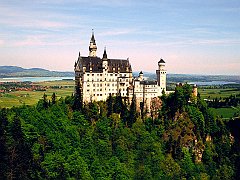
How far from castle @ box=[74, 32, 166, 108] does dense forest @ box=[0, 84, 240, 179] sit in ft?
9.85

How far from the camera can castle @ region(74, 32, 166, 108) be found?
320 ft

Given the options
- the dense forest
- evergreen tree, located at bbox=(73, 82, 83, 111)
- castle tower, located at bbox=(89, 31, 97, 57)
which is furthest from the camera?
castle tower, located at bbox=(89, 31, 97, 57)

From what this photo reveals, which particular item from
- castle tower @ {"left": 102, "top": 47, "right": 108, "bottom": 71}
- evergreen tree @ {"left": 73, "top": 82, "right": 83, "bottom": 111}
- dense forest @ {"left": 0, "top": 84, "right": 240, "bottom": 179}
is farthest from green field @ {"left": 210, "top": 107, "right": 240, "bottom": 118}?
evergreen tree @ {"left": 73, "top": 82, "right": 83, "bottom": 111}

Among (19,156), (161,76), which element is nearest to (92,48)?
(161,76)

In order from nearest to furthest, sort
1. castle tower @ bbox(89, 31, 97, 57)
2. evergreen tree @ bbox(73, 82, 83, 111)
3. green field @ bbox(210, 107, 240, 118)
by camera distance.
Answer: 1. evergreen tree @ bbox(73, 82, 83, 111)
2. castle tower @ bbox(89, 31, 97, 57)
3. green field @ bbox(210, 107, 240, 118)

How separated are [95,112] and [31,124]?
Answer: 55.6 feet

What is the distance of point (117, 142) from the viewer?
9081 centimetres

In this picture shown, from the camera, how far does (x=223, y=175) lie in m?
96.8

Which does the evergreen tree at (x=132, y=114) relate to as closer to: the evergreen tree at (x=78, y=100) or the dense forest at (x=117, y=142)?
the dense forest at (x=117, y=142)

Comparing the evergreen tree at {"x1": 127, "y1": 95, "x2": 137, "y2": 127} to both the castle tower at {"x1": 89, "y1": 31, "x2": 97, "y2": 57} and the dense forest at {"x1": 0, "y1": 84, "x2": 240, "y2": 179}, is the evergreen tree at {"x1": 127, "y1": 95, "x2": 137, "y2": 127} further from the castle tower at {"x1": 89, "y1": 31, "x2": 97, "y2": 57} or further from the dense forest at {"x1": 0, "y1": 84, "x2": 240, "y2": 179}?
the castle tower at {"x1": 89, "y1": 31, "x2": 97, "y2": 57}

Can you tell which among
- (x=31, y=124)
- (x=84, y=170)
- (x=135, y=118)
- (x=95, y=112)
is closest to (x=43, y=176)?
(x=84, y=170)

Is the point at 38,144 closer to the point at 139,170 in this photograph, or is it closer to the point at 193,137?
the point at 139,170

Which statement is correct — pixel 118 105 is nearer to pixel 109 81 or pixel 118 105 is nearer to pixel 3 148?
pixel 109 81

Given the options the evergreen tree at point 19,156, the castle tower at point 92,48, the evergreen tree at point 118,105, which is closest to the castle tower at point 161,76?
the evergreen tree at point 118,105
